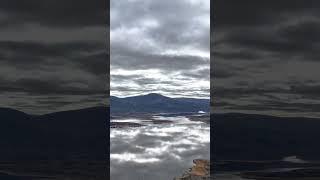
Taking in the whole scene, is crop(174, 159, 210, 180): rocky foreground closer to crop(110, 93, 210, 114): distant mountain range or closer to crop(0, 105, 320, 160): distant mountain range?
crop(110, 93, 210, 114): distant mountain range

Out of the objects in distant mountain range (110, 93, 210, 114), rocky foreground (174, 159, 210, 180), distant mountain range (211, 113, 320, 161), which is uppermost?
distant mountain range (110, 93, 210, 114)

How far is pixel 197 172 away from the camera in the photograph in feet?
21.9

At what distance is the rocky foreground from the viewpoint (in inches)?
260

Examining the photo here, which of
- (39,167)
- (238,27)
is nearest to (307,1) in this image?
(238,27)

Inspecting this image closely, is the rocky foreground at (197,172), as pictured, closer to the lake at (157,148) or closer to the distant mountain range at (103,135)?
the lake at (157,148)

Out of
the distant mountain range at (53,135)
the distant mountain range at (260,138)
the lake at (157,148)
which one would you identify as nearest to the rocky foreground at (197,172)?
the lake at (157,148)

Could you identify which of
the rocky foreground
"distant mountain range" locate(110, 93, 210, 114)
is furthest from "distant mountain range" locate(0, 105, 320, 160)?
"distant mountain range" locate(110, 93, 210, 114)

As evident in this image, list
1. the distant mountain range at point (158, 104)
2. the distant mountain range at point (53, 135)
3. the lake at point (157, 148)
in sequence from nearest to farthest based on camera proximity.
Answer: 1. the distant mountain range at point (53, 135)
2. the lake at point (157, 148)
3. the distant mountain range at point (158, 104)

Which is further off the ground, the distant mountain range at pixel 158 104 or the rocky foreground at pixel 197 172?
the distant mountain range at pixel 158 104

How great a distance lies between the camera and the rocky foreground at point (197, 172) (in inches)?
260

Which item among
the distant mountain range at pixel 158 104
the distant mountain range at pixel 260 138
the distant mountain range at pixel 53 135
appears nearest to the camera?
the distant mountain range at pixel 53 135

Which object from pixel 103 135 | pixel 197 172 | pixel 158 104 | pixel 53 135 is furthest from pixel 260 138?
pixel 158 104

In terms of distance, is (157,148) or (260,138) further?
(157,148)

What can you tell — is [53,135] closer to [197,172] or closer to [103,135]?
[103,135]
